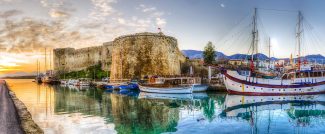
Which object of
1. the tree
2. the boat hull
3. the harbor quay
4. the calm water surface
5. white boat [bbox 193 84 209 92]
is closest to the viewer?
the harbor quay

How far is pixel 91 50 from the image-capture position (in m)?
51.9

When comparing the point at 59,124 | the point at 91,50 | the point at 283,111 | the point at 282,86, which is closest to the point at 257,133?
the point at 283,111

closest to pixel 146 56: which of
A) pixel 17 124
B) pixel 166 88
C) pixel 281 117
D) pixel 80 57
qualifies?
pixel 166 88

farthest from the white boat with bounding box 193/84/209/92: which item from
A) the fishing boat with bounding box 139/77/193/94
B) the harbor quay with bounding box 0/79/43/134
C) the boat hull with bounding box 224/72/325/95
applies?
the harbor quay with bounding box 0/79/43/134

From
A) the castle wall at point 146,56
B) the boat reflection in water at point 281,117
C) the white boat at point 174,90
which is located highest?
the castle wall at point 146,56

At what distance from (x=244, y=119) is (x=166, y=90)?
13.2 metres

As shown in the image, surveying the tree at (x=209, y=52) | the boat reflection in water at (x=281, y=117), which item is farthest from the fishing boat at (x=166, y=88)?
the tree at (x=209, y=52)

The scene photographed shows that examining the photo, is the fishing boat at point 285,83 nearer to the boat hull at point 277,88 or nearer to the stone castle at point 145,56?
the boat hull at point 277,88

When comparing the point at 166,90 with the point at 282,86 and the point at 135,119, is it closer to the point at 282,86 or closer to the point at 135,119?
the point at 282,86

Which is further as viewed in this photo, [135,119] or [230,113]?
[230,113]

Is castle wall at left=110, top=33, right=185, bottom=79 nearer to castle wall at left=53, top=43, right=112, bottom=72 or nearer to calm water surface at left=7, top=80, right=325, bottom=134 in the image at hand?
castle wall at left=53, top=43, right=112, bottom=72

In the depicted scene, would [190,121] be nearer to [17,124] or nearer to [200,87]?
[17,124]

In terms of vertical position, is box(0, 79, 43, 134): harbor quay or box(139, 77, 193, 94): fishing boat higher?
box(139, 77, 193, 94): fishing boat

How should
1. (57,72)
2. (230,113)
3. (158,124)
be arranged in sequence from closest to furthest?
(158,124), (230,113), (57,72)
